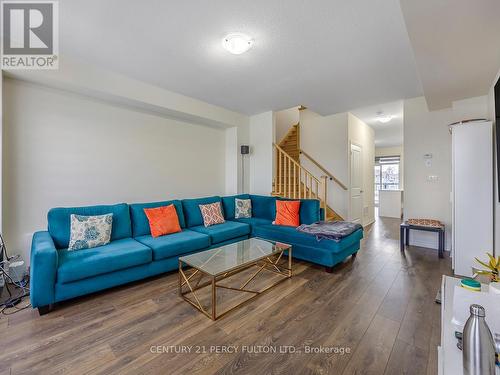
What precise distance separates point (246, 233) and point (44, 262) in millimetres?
2542

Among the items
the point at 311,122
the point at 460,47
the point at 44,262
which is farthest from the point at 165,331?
the point at 311,122

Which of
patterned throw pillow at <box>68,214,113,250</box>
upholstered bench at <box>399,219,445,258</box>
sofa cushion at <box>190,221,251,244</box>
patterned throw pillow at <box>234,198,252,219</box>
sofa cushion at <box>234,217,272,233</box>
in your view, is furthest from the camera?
patterned throw pillow at <box>234,198,252,219</box>

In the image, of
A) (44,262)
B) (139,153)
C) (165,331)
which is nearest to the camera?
(165,331)

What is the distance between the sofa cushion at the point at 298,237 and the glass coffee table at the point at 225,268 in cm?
42

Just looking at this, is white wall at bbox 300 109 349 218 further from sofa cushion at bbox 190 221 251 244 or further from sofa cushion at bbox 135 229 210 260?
sofa cushion at bbox 135 229 210 260

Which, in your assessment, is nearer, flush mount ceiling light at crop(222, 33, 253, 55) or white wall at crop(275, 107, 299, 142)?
flush mount ceiling light at crop(222, 33, 253, 55)

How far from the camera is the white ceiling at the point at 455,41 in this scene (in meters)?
1.59

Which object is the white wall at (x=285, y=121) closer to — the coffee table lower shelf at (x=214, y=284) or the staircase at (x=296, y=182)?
the staircase at (x=296, y=182)

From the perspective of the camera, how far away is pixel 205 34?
7.42 feet

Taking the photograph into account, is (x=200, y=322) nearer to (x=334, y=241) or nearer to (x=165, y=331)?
(x=165, y=331)

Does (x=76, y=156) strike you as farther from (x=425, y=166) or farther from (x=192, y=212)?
(x=425, y=166)

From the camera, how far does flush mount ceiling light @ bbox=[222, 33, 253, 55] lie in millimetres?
2254

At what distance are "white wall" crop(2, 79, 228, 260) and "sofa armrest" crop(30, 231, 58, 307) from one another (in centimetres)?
104

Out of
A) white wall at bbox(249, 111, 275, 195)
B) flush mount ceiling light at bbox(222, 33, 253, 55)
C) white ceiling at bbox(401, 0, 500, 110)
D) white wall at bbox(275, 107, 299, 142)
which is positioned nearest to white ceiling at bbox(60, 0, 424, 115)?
flush mount ceiling light at bbox(222, 33, 253, 55)
